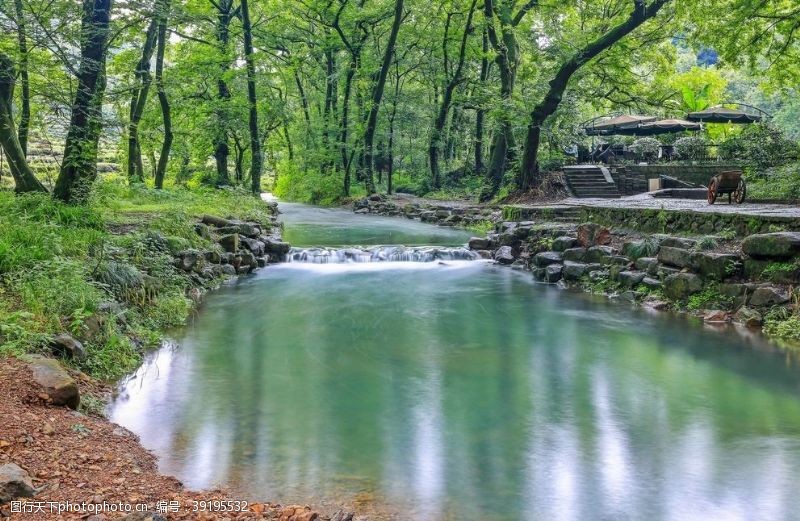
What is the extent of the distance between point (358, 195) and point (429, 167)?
435 centimetres

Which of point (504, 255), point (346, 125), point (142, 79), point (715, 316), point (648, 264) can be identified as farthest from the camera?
point (346, 125)

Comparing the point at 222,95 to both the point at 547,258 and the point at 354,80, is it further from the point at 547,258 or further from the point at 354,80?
the point at 547,258

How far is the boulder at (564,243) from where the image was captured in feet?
A: 46.4

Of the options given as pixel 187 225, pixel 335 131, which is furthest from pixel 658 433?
pixel 335 131

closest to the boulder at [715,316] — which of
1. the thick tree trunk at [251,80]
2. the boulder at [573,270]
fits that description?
the boulder at [573,270]

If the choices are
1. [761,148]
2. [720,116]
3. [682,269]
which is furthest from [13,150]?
[720,116]

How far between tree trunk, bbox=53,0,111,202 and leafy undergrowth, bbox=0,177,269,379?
426mm

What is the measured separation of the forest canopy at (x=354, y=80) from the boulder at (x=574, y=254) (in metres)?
7.44

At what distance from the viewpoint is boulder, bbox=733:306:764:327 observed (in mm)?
9227

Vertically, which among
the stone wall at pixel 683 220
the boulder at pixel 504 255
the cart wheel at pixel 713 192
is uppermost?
the cart wheel at pixel 713 192

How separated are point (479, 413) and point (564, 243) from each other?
8853mm

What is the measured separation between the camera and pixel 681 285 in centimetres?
1061

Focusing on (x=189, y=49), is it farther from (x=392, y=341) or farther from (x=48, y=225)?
(x=392, y=341)

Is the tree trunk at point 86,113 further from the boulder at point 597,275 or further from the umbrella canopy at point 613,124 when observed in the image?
the umbrella canopy at point 613,124
